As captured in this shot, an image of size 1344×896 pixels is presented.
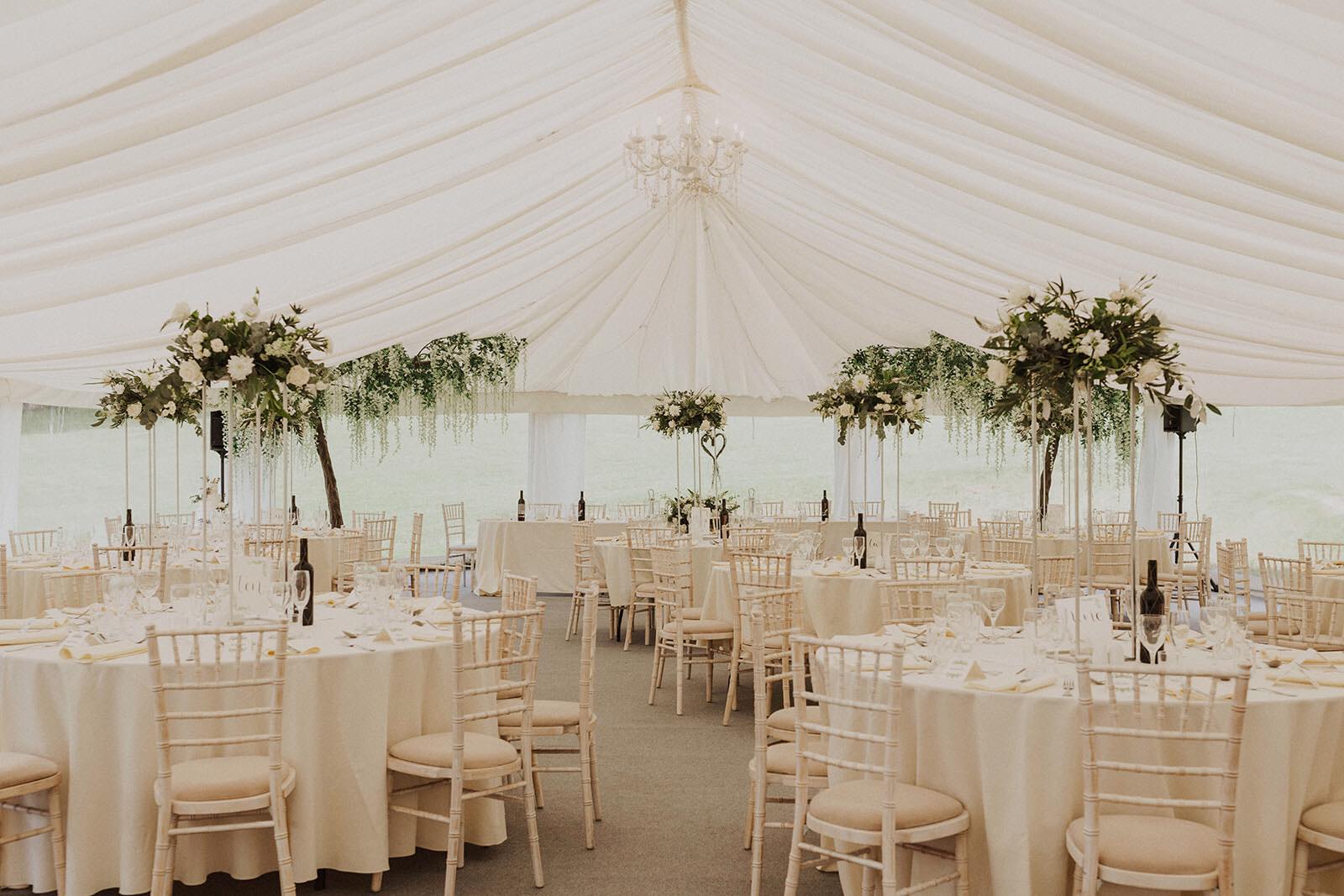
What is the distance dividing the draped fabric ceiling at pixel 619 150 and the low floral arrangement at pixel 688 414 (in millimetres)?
2474

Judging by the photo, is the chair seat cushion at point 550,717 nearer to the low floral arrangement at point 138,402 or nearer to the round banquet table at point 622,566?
the round banquet table at point 622,566

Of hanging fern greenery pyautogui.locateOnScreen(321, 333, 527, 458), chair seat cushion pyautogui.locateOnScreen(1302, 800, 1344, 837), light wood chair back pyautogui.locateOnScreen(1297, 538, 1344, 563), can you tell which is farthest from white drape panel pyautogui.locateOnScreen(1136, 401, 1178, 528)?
chair seat cushion pyautogui.locateOnScreen(1302, 800, 1344, 837)

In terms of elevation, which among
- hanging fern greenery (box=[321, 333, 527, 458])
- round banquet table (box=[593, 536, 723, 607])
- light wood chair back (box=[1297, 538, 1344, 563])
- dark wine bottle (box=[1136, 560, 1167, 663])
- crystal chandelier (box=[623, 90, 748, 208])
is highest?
crystal chandelier (box=[623, 90, 748, 208])

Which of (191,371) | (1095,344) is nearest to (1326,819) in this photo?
(1095,344)

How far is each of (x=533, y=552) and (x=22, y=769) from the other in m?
9.24

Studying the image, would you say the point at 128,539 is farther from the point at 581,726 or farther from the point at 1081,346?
the point at 1081,346

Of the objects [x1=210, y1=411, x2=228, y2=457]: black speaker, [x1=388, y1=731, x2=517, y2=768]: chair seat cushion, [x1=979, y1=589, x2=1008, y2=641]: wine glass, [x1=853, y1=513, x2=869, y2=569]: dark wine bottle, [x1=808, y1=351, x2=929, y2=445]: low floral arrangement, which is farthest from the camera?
[x1=210, y1=411, x2=228, y2=457]: black speaker

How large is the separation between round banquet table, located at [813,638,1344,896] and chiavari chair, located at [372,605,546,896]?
1318 millimetres

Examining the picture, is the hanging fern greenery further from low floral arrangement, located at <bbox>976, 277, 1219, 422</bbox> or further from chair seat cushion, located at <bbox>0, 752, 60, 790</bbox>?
low floral arrangement, located at <bbox>976, 277, 1219, 422</bbox>

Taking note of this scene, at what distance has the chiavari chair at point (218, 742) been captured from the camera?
3787 millimetres

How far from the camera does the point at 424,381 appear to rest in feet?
45.7

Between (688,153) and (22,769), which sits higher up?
(688,153)

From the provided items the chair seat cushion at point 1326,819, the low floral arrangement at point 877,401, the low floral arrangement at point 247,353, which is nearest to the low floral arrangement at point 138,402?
the low floral arrangement at point 247,353

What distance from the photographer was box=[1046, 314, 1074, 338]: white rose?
4125mm
